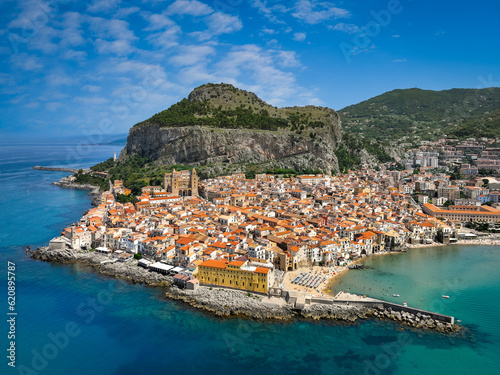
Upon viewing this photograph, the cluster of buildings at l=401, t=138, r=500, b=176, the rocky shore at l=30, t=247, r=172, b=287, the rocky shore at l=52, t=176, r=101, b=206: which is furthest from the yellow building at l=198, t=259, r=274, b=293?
the cluster of buildings at l=401, t=138, r=500, b=176

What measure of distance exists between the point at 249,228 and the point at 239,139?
29.7 m

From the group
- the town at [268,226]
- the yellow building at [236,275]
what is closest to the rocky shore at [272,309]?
the yellow building at [236,275]

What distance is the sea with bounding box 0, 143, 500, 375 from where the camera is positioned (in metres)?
12.3

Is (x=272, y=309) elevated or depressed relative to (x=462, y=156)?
depressed

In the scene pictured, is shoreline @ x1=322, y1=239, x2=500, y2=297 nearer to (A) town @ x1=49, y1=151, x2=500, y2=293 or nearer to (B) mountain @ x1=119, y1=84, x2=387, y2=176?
(A) town @ x1=49, y1=151, x2=500, y2=293

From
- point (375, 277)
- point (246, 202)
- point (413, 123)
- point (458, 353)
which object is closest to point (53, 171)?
point (246, 202)

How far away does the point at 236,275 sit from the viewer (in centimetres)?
1669

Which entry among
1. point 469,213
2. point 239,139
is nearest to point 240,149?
point 239,139

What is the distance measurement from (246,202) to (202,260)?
521 inches

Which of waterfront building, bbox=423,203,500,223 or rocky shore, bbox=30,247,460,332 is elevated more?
waterfront building, bbox=423,203,500,223

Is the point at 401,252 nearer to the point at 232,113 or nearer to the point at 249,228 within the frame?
the point at 249,228

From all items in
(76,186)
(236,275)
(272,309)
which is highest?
(76,186)

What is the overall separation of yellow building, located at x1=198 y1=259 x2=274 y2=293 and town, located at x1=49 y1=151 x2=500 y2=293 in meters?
0.05

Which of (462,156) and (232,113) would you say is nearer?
(462,156)
